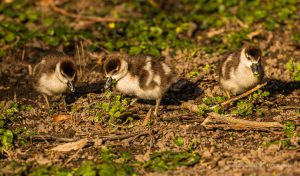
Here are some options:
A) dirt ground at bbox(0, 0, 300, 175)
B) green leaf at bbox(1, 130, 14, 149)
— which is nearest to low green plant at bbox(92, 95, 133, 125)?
dirt ground at bbox(0, 0, 300, 175)

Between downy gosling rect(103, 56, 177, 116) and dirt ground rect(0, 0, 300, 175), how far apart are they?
23 cm

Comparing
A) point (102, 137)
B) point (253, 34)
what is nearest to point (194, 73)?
point (253, 34)

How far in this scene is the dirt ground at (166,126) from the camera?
584 cm

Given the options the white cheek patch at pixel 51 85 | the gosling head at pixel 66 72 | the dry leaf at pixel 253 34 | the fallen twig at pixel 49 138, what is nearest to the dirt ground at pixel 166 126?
the fallen twig at pixel 49 138

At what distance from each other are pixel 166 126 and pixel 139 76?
2.23 feet

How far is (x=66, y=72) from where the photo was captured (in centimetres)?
700

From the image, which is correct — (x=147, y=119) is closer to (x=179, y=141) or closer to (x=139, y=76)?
(x=139, y=76)

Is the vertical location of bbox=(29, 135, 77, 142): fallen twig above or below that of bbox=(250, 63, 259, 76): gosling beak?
below

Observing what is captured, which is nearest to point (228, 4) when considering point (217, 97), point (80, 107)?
point (217, 97)

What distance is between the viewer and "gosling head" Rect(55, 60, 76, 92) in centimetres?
701

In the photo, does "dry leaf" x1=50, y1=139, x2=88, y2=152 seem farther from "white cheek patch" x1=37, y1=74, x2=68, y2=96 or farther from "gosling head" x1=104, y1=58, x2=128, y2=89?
"white cheek patch" x1=37, y1=74, x2=68, y2=96

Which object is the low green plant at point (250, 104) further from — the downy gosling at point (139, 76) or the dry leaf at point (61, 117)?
the dry leaf at point (61, 117)

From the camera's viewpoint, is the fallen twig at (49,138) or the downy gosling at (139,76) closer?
the fallen twig at (49,138)

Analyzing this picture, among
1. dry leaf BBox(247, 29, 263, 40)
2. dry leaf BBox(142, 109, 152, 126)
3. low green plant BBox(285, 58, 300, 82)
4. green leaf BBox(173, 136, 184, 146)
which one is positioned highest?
dry leaf BBox(247, 29, 263, 40)
